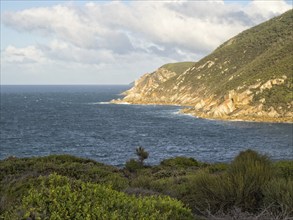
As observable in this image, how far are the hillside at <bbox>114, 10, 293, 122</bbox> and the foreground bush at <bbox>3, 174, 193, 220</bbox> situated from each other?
92508 mm

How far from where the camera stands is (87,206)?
21.6ft

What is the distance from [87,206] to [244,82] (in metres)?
115

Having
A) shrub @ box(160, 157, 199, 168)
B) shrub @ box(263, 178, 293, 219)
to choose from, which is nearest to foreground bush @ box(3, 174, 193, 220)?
shrub @ box(263, 178, 293, 219)

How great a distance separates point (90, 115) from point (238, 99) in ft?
149

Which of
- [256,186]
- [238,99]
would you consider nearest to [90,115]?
[238,99]

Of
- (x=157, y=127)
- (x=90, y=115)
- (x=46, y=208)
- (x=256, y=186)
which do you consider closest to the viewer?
(x=46, y=208)

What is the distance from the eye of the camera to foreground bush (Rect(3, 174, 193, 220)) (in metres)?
6.30

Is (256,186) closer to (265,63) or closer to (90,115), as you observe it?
(90,115)

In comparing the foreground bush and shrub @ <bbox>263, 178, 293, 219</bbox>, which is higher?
the foreground bush

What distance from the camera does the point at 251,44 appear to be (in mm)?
169250

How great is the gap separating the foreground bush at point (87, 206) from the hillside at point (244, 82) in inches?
3642

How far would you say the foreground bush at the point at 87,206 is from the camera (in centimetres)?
630

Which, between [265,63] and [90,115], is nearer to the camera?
[90,115]

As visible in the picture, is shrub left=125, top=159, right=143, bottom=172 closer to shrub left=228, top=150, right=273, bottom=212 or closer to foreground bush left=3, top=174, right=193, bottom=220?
shrub left=228, top=150, right=273, bottom=212
